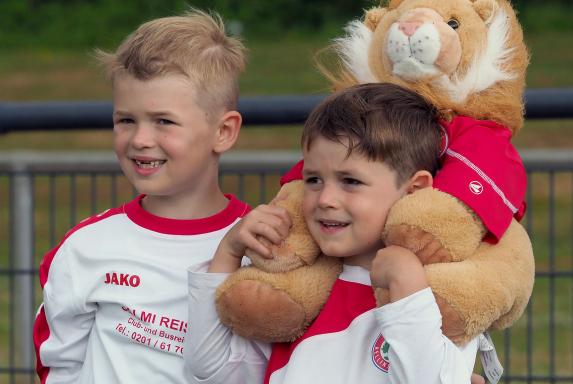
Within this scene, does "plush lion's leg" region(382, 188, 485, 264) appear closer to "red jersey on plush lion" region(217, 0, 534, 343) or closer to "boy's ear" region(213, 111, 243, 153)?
"red jersey on plush lion" region(217, 0, 534, 343)

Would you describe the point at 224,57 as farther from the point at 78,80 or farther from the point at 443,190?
the point at 78,80

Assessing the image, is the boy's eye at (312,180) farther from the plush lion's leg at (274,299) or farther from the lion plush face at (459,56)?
the lion plush face at (459,56)

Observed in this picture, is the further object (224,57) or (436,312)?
(224,57)

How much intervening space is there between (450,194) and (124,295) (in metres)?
0.89

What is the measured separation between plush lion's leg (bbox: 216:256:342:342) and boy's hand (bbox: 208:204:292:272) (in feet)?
0.19

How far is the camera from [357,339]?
2.83m

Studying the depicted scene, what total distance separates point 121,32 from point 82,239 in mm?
12721

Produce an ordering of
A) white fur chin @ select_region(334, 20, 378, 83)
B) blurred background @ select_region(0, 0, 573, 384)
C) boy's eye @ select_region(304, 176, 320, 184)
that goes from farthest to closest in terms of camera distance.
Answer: blurred background @ select_region(0, 0, 573, 384) → white fur chin @ select_region(334, 20, 378, 83) → boy's eye @ select_region(304, 176, 320, 184)

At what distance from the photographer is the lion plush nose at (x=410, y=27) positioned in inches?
117

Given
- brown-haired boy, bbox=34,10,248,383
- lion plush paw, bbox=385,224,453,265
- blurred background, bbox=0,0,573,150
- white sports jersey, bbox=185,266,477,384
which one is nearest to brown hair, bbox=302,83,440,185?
lion plush paw, bbox=385,224,453,265

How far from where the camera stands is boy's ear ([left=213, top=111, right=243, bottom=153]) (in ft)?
11.0

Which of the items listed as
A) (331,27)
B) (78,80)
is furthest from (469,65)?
(331,27)

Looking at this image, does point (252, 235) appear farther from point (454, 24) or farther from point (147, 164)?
point (454, 24)

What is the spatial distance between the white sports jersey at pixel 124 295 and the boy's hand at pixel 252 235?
27 centimetres
